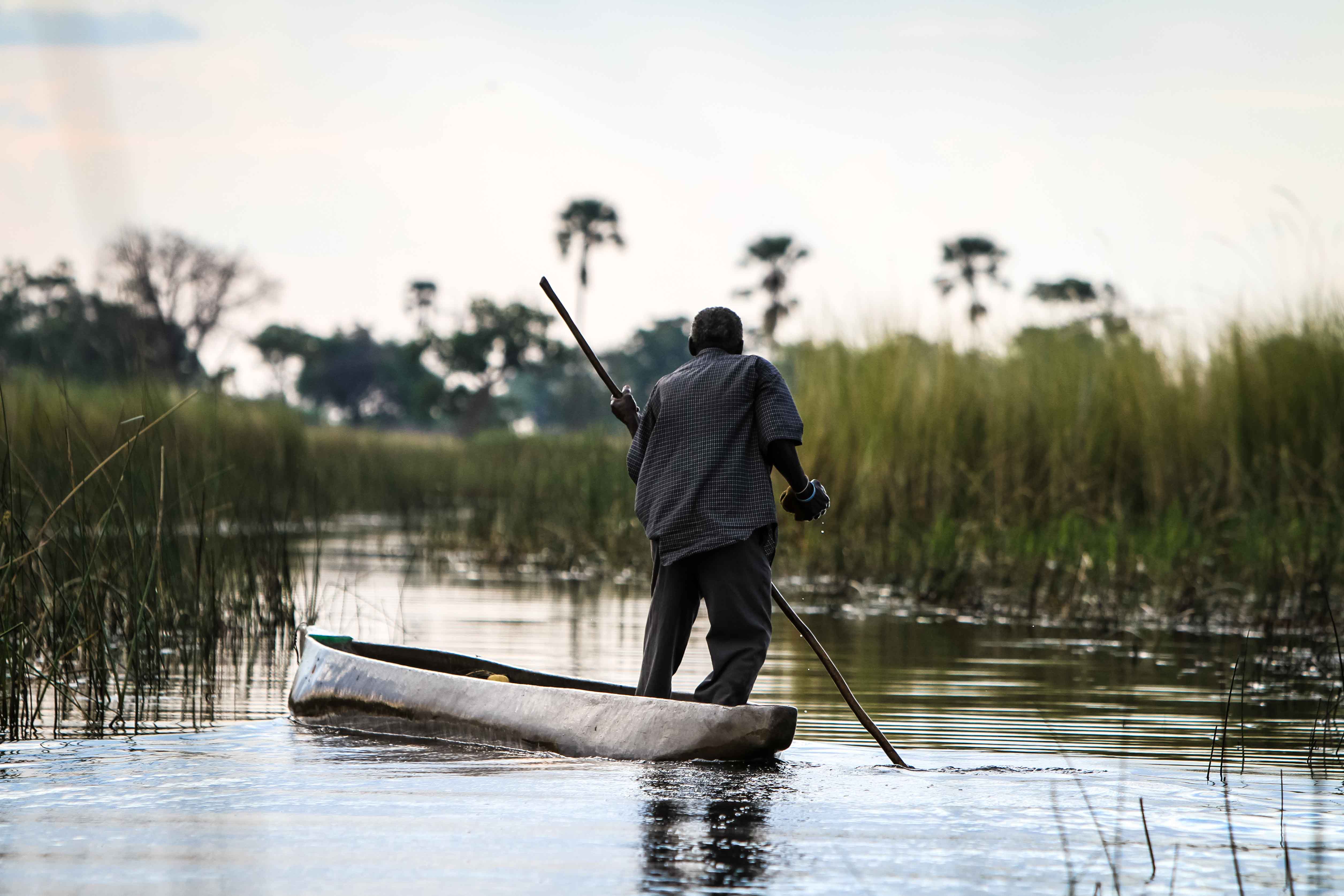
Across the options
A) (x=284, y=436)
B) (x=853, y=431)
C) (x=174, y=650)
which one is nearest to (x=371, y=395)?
(x=284, y=436)

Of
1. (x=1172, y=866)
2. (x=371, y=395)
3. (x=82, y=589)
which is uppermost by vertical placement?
(x=371, y=395)

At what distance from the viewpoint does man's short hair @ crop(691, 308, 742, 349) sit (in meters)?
6.36

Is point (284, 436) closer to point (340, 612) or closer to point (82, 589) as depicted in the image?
point (340, 612)

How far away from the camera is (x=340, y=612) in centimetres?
1141

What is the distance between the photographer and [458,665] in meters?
7.86

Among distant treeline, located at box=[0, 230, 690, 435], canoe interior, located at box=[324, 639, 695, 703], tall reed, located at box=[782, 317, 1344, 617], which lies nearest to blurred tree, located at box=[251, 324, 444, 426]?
distant treeline, located at box=[0, 230, 690, 435]

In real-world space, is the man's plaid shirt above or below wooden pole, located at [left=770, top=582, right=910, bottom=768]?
above

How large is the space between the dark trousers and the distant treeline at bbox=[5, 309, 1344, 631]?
3.87m

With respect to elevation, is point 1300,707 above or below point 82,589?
below

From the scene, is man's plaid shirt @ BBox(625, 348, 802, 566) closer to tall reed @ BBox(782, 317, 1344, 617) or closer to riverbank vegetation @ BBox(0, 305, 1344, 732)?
riverbank vegetation @ BBox(0, 305, 1344, 732)

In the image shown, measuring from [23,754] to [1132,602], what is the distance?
7463mm

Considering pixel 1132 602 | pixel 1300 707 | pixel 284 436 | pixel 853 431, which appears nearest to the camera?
pixel 1300 707

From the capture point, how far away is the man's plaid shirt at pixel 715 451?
6.07m

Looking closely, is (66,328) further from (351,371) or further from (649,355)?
(649,355)
